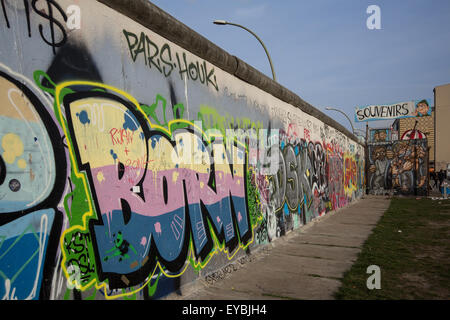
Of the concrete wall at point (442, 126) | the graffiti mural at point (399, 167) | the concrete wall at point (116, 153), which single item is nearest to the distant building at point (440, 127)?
the concrete wall at point (442, 126)

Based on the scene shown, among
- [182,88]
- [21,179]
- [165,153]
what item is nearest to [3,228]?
[21,179]

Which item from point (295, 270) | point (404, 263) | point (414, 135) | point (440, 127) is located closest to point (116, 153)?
point (295, 270)

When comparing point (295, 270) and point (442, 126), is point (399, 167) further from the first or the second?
point (442, 126)

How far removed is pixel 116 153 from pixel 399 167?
2089cm

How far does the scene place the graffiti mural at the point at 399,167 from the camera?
19.7 metres

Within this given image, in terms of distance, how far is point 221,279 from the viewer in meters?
4.71

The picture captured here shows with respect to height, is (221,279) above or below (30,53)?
below

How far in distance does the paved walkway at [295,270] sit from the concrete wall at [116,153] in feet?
1.03

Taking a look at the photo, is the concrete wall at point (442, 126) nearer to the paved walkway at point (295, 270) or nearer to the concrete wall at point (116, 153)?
the paved walkway at point (295, 270)

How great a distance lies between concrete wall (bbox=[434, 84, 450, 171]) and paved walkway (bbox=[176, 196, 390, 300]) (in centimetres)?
3805

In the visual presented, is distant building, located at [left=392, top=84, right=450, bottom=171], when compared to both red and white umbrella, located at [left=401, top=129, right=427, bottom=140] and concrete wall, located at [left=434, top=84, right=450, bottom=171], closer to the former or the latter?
concrete wall, located at [left=434, top=84, right=450, bottom=171]

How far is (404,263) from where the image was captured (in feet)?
18.1
